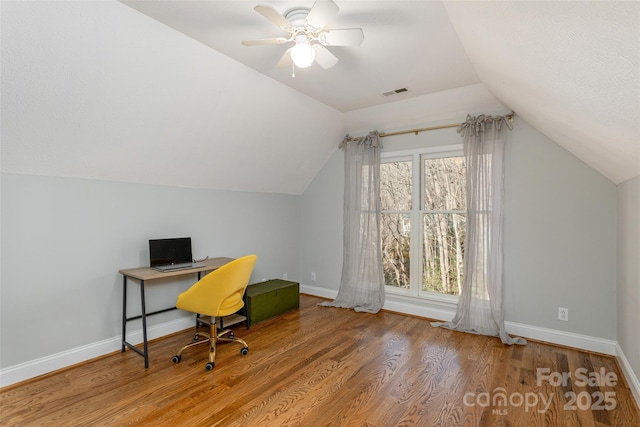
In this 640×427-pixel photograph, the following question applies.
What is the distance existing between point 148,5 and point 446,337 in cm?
377

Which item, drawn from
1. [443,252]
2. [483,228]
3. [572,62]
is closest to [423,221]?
[443,252]

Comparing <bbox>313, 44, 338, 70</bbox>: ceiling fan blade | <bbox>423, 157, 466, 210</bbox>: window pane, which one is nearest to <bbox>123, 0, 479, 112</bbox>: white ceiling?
<bbox>313, 44, 338, 70</bbox>: ceiling fan blade

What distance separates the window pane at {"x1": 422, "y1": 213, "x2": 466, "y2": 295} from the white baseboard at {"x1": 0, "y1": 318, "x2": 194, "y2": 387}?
120 inches

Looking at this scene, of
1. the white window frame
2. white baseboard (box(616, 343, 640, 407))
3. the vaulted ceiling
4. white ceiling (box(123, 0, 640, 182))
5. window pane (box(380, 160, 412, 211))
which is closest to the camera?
white ceiling (box(123, 0, 640, 182))

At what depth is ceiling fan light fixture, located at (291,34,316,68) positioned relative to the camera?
2.01 m

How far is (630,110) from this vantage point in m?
1.29

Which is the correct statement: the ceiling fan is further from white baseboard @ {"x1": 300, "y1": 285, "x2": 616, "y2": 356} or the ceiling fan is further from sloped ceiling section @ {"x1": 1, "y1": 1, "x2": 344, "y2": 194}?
white baseboard @ {"x1": 300, "y1": 285, "x2": 616, "y2": 356}

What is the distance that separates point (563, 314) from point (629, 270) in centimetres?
87

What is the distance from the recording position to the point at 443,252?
12.6 ft

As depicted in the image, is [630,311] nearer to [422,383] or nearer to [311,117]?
[422,383]

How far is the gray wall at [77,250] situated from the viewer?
237 cm

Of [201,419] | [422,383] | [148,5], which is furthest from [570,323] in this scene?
[148,5]

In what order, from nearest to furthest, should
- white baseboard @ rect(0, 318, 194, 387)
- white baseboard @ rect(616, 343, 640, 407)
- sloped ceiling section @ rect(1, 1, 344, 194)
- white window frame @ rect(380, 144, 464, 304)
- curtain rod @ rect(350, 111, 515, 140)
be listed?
sloped ceiling section @ rect(1, 1, 344, 194), white baseboard @ rect(616, 343, 640, 407), white baseboard @ rect(0, 318, 194, 387), curtain rod @ rect(350, 111, 515, 140), white window frame @ rect(380, 144, 464, 304)

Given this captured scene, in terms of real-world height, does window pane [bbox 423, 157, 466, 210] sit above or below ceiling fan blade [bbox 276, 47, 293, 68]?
below
